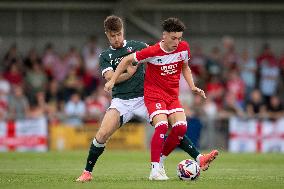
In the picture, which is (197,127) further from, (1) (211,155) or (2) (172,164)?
(1) (211,155)

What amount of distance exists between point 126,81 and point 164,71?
2.25 ft

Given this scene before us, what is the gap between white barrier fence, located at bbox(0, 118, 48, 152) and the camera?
24.2 metres

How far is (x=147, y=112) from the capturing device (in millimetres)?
12945

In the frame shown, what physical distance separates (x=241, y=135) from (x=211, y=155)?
12.0 meters

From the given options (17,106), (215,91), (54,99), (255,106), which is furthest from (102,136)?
(215,91)

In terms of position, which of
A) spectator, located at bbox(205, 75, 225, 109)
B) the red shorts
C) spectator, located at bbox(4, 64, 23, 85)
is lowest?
the red shorts

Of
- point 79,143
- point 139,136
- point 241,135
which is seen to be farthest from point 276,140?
point 79,143

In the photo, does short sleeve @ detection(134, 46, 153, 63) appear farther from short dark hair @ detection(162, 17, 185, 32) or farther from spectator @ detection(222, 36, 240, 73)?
spectator @ detection(222, 36, 240, 73)

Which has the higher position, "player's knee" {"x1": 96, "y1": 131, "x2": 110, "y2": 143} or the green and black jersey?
the green and black jersey

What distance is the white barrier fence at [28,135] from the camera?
24.2 m

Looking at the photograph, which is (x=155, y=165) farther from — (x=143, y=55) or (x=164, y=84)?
(x=143, y=55)

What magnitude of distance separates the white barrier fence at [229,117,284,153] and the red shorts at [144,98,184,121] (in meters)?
12.1

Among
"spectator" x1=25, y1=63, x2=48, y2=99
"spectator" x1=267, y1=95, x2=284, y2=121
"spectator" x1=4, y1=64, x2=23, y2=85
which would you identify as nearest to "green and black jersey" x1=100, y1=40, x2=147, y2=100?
"spectator" x1=267, y1=95, x2=284, y2=121

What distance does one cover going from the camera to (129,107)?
13.0m
